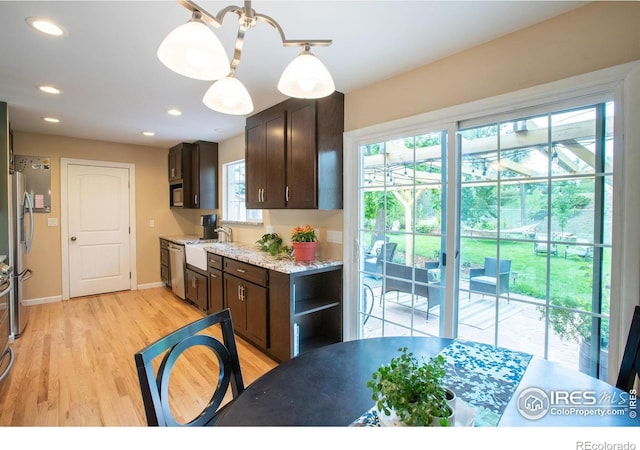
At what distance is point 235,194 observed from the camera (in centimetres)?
458

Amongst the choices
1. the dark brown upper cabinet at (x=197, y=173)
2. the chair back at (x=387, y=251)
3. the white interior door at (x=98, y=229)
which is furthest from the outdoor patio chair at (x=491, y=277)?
the white interior door at (x=98, y=229)

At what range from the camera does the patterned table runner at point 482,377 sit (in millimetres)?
877

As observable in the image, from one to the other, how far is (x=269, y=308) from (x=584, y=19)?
2.75 metres

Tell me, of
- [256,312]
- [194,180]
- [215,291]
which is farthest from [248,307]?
[194,180]

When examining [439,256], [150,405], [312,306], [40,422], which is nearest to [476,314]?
[439,256]

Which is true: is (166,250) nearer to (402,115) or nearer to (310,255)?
(310,255)

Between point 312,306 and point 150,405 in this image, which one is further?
point 312,306

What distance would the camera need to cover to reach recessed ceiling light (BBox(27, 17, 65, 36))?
1.66 metres

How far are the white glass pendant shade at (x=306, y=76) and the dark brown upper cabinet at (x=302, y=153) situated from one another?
1395mm

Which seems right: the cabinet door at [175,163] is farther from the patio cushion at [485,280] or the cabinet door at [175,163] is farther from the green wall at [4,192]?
the patio cushion at [485,280]

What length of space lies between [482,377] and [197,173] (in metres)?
4.57

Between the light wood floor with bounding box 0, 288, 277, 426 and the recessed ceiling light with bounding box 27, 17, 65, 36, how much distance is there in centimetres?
239

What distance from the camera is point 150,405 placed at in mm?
932

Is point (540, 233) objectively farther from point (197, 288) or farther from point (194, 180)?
point (194, 180)
